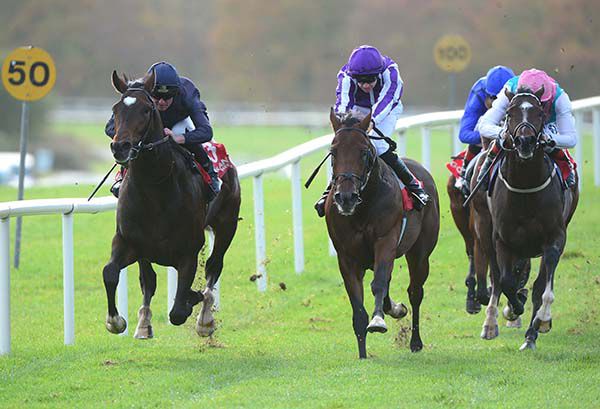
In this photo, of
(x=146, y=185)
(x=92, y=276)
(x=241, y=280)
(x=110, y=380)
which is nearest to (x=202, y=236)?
(x=146, y=185)

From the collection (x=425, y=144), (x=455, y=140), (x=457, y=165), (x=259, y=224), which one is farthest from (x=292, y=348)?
(x=455, y=140)

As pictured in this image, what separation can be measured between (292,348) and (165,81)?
2026 millimetres

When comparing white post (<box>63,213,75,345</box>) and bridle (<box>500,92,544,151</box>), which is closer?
bridle (<box>500,92,544,151</box>)

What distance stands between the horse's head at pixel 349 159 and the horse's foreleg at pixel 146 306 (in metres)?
1.73

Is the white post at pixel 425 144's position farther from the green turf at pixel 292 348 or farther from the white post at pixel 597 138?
the white post at pixel 597 138

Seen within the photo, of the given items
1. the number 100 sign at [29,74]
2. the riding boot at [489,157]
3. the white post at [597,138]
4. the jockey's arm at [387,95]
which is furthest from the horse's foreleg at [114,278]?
the white post at [597,138]

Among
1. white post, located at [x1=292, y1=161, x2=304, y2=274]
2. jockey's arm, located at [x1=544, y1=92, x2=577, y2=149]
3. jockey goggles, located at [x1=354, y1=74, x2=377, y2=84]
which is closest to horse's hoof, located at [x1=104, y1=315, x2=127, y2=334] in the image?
jockey goggles, located at [x1=354, y1=74, x2=377, y2=84]

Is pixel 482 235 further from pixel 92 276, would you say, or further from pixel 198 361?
pixel 92 276

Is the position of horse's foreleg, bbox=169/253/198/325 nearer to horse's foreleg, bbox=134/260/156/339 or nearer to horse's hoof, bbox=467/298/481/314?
horse's foreleg, bbox=134/260/156/339

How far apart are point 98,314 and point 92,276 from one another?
1.83 metres

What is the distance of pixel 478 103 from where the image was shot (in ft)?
34.6

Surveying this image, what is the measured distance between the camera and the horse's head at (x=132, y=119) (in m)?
7.50

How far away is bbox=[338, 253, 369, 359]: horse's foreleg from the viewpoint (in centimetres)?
801

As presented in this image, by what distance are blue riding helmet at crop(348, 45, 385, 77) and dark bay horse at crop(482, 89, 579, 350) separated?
917mm
